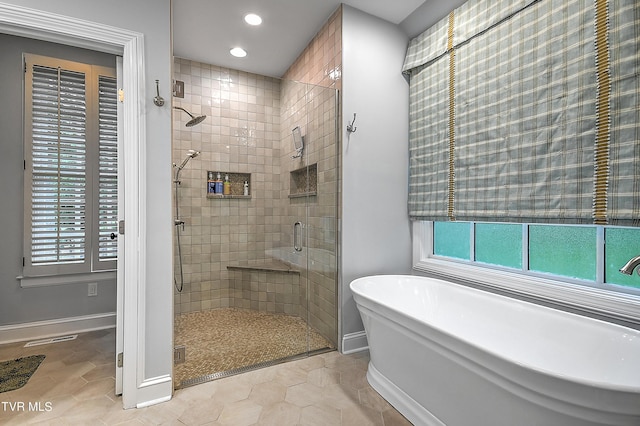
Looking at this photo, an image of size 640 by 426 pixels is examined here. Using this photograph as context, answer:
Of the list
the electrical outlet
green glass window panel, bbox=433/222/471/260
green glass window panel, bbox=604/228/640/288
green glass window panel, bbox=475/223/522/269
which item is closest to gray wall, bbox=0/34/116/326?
the electrical outlet

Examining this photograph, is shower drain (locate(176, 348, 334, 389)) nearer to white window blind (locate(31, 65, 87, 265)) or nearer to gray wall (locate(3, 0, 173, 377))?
gray wall (locate(3, 0, 173, 377))

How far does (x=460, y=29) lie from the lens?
2.25 metres

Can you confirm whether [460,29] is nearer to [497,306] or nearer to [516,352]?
[497,306]

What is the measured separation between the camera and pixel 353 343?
2.54 m

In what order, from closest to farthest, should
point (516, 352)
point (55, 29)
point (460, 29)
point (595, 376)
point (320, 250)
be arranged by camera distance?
point (595, 376), point (55, 29), point (516, 352), point (460, 29), point (320, 250)

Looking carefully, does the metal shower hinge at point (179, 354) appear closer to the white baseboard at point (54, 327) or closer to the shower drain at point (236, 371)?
the shower drain at point (236, 371)

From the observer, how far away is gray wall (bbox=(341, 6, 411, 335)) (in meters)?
2.52

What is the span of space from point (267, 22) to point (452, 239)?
2.50 metres

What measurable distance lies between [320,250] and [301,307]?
53 centimetres

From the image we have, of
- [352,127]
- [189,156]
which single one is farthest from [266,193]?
[352,127]

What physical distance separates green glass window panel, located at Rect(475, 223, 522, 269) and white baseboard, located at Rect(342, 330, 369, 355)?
3.78 feet

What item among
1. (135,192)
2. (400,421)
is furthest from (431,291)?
(135,192)

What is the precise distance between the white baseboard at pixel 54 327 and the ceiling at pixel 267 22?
279 centimetres

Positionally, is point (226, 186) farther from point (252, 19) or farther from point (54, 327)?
point (54, 327)
